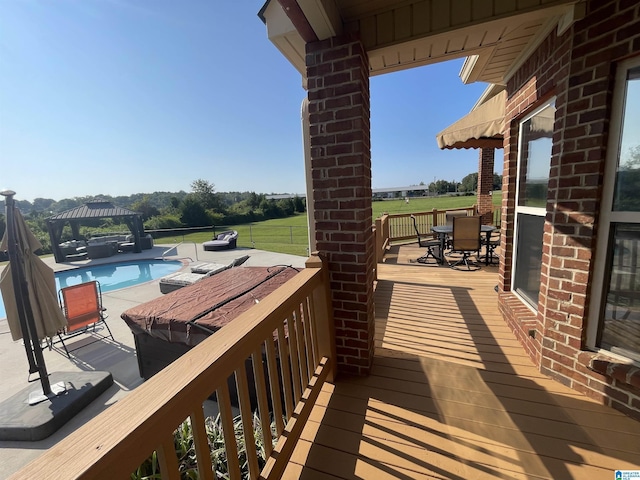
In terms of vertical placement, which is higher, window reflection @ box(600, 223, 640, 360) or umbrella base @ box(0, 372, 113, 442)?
window reflection @ box(600, 223, 640, 360)

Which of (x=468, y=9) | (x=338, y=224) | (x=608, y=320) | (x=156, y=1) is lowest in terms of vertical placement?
(x=608, y=320)

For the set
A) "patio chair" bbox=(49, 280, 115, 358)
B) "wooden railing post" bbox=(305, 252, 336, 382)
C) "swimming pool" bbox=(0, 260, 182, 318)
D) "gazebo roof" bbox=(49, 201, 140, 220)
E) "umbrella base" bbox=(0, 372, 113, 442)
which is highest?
"gazebo roof" bbox=(49, 201, 140, 220)

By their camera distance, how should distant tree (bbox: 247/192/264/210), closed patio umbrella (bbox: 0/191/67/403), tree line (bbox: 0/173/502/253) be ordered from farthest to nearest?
1. distant tree (bbox: 247/192/264/210)
2. tree line (bbox: 0/173/502/253)
3. closed patio umbrella (bbox: 0/191/67/403)

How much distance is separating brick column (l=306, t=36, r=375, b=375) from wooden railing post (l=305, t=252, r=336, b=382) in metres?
0.08

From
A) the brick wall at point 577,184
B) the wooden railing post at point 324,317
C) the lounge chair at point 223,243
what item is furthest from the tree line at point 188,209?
the brick wall at point 577,184

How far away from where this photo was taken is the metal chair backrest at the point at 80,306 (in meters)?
5.19

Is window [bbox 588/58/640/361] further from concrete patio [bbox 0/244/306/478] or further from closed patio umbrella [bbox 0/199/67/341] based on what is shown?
closed patio umbrella [bbox 0/199/67/341]

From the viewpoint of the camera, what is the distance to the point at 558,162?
185 cm

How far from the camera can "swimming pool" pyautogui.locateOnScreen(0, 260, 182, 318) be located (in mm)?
11617

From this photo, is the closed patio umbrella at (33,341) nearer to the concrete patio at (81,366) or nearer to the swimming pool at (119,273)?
the concrete patio at (81,366)

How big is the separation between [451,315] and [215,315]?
268 centimetres

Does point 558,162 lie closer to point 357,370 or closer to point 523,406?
point 523,406

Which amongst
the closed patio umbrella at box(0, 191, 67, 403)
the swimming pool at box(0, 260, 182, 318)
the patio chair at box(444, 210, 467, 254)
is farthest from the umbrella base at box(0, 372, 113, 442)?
the swimming pool at box(0, 260, 182, 318)

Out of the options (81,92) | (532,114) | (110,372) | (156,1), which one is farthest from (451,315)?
(81,92)
